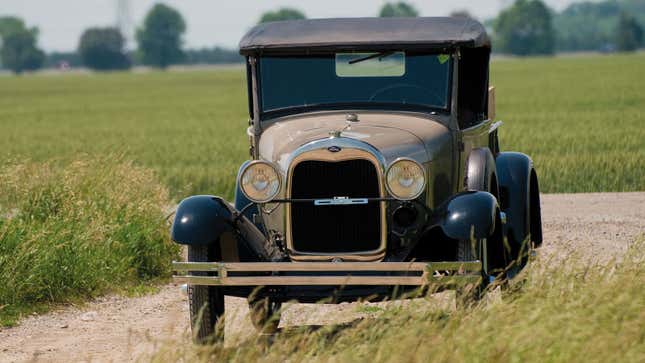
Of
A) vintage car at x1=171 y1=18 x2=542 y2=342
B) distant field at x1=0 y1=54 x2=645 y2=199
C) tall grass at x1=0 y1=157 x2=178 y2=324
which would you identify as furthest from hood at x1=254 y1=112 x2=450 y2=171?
distant field at x1=0 y1=54 x2=645 y2=199

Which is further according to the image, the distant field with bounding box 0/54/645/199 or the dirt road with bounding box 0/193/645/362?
the distant field with bounding box 0/54/645/199

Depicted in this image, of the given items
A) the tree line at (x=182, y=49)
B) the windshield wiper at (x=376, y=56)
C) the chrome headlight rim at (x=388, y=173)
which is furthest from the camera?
the tree line at (x=182, y=49)

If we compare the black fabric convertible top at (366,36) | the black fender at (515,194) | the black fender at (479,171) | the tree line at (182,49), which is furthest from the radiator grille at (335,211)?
the tree line at (182,49)

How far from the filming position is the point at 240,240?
25.6 feet

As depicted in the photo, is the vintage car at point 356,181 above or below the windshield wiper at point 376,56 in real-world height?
below

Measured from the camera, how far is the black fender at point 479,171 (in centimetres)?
812

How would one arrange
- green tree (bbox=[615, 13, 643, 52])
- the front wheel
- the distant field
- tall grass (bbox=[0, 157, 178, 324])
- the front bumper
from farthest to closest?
green tree (bbox=[615, 13, 643, 52]) < the distant field < tall grass (bbox=[0, 157, 178, 324]) < the front wheel < the front bumper

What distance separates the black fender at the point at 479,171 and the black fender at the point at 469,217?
0.62 m

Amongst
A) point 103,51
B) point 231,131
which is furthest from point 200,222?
point 103,51

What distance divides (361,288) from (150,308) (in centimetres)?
270

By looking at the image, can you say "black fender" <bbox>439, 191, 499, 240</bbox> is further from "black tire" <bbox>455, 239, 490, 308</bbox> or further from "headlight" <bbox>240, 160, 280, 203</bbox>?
"headlight" <bbox>240, 160, 280, 203</bbox>

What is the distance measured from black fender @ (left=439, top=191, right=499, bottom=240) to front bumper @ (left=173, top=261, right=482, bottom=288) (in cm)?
24

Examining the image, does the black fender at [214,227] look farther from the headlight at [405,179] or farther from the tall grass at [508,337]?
the tall grass at [508,337]

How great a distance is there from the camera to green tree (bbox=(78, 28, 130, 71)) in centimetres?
18038
